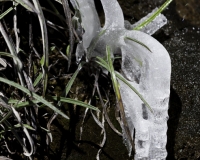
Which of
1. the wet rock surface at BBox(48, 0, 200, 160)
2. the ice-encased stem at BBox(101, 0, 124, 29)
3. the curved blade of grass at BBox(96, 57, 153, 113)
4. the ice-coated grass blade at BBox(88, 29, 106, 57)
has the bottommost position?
the wet rock surface at BBox(48, 0, 200, 160)

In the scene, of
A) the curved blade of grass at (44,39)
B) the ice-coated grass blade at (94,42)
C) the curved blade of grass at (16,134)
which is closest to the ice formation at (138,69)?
the ice-coated grass blade at (94,42)

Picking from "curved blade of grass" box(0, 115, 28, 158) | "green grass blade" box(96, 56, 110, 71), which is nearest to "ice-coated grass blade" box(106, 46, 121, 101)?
"green grass blade" box(96, 56, 110, 71)

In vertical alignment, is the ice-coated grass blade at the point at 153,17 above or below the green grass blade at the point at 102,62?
above

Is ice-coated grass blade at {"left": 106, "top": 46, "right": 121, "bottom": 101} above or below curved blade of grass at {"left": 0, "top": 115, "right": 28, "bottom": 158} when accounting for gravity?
above

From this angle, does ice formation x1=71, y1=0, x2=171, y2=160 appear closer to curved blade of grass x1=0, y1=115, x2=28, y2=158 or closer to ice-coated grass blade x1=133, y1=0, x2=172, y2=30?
ice-coated grass blade x1=133, y1=0, x2=172, y2=30

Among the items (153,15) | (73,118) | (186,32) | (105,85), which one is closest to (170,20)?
(186,32)

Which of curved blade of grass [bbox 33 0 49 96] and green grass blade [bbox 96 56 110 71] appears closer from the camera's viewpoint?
curved blade of grass [bbox 33 0 49 96]

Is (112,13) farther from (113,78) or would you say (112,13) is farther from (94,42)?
(113,78)

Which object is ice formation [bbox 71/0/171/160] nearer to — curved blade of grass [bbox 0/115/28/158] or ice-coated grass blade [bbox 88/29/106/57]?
ice-coated grass blade [bbox 88/29/106/57]

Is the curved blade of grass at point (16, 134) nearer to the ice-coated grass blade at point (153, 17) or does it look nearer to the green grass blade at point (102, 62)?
the green grass blade at point (102, 62)

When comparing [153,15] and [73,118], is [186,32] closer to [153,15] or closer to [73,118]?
[153,15]
